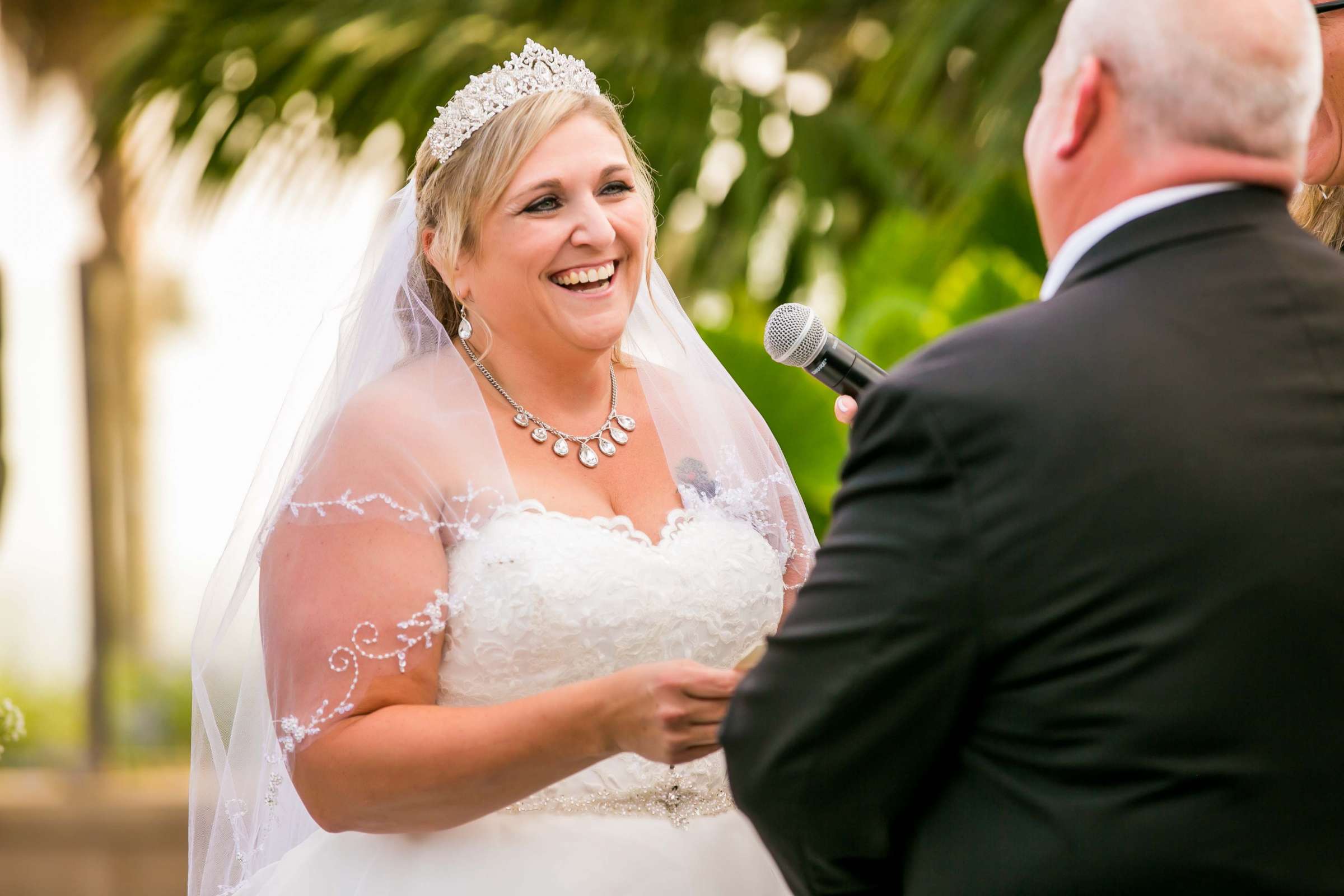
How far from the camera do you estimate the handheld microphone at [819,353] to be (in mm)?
2131

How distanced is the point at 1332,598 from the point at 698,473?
1422 mm

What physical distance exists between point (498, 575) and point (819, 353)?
648 millimetres

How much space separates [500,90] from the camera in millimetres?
2549

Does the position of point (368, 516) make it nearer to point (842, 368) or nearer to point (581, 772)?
point (581, 772)

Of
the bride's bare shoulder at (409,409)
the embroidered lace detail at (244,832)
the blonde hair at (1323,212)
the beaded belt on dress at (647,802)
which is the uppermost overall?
the bride's bare shoulder at (409,409)

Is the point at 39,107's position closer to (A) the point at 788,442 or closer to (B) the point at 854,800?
(A) the point at 788,442

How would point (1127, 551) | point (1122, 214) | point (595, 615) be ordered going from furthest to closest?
point (595, 615) < point (1122, 214) < point (1127, 551)

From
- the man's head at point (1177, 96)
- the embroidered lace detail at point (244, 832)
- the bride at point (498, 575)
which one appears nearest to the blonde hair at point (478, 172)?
the bride at point (498, 575)

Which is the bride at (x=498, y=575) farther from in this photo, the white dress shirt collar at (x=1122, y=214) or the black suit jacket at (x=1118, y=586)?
the white dress shirt collar at (x=1122, y=214)

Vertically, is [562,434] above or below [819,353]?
above

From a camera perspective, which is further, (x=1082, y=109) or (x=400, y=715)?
(x=400, y=715)

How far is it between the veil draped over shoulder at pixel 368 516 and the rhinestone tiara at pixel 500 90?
0.71 ft

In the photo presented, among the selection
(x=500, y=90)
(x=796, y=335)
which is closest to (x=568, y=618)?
(x=796, y=335)

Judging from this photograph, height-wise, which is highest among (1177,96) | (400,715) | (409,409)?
(409,409)
